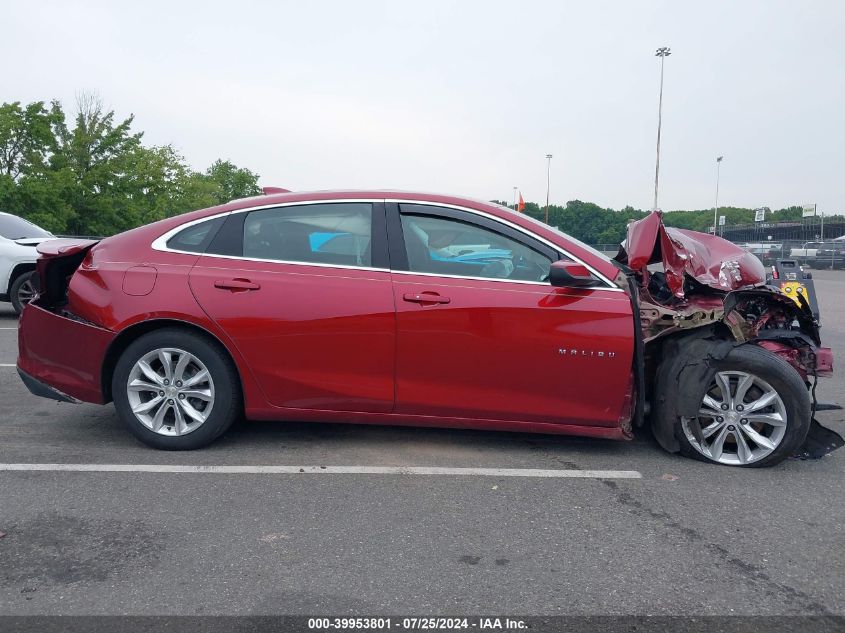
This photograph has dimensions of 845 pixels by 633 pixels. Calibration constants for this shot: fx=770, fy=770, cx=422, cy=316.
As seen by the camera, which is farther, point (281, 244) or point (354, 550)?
point (281, 244)

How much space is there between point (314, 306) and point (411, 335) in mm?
603

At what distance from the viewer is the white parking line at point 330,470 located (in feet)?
14.4

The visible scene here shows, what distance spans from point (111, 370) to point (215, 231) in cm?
109

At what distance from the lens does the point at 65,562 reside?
325 centimetres

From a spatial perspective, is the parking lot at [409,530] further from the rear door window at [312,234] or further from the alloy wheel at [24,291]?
the alloy wheel at [24,291]

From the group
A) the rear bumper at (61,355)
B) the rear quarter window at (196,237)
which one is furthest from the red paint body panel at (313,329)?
the rear bumper at (61,355)

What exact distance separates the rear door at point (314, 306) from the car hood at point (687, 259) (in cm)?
176

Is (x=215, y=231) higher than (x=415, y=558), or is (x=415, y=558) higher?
(x=215, y=231)

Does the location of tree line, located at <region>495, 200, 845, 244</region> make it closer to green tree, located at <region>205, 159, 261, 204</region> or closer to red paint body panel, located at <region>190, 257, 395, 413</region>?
red paint body panel, located at <region>190, 257, 395, 413</region>

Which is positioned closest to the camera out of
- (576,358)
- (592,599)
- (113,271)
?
(592,599)

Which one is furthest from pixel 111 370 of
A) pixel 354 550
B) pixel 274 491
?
pixel 354 550

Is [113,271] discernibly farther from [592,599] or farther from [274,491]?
[592,599]

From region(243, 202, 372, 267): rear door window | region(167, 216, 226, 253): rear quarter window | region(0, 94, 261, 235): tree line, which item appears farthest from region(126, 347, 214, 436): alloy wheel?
region(0, 94, 261, 235): tree line

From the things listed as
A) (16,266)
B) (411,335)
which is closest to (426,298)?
(411,335)
